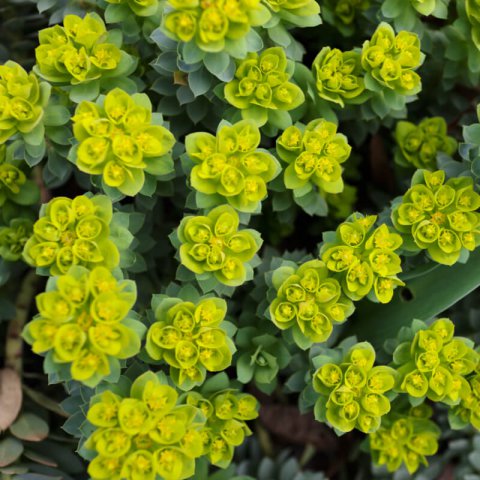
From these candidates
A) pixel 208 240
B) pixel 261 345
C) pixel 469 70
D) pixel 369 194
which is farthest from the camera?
pixel 369 194

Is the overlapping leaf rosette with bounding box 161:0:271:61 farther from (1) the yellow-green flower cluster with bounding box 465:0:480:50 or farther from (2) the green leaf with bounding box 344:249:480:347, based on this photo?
(2) the green leaf with bounding box 344:249:480:347

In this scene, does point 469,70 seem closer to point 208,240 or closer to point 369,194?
point 369,194

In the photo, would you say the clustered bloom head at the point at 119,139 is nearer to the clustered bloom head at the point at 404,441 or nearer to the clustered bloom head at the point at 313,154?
the clustered bloom head at the point at 313,154

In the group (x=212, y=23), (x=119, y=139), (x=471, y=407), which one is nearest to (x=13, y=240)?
(x=119, y=139)

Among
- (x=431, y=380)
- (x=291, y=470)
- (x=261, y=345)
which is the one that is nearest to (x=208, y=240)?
(x=261, y=345)

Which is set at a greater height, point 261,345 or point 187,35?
point 187,35

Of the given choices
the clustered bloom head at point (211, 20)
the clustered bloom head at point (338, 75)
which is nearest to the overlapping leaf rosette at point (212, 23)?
the clustered bloom head at point (211, 20)
